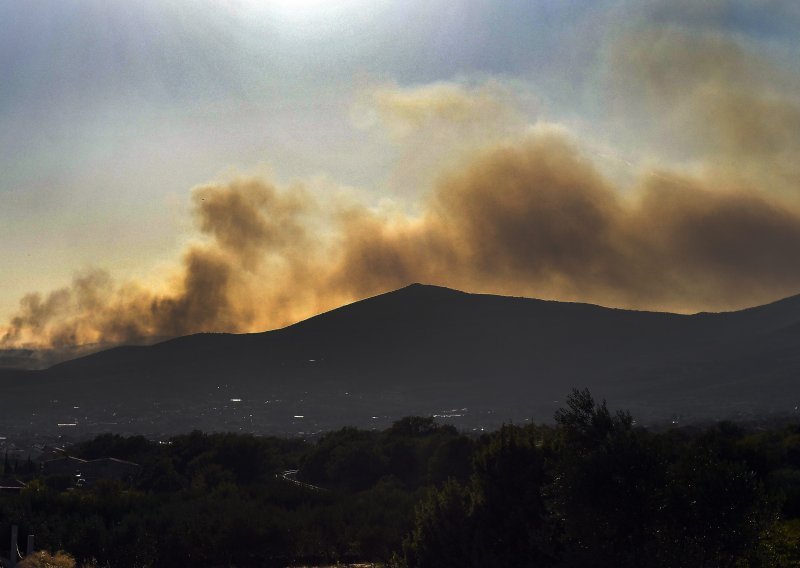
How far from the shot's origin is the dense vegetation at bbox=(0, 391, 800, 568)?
3112 centimetres

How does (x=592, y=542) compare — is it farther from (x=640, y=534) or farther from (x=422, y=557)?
(x=422, y=557)

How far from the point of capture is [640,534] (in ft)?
102

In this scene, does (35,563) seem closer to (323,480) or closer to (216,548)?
(216,548)

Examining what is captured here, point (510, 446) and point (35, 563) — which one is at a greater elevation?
point (510, 446)

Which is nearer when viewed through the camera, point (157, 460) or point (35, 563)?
point (35, 563)

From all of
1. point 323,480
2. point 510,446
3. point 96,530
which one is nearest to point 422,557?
point 510,446

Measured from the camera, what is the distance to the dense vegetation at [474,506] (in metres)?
31.1

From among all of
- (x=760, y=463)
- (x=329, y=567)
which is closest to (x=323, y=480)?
(x=329, y=567)

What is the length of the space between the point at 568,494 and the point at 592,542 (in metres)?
1.72

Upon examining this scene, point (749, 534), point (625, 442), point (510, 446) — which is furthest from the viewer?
point (510, 446)

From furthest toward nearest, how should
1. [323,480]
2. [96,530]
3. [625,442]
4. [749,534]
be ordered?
[323,480] < [96,530] < [625,442] < [749,534]

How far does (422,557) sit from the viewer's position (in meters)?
39.3

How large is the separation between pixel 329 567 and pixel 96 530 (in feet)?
36.9

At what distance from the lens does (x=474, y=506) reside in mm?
38281
